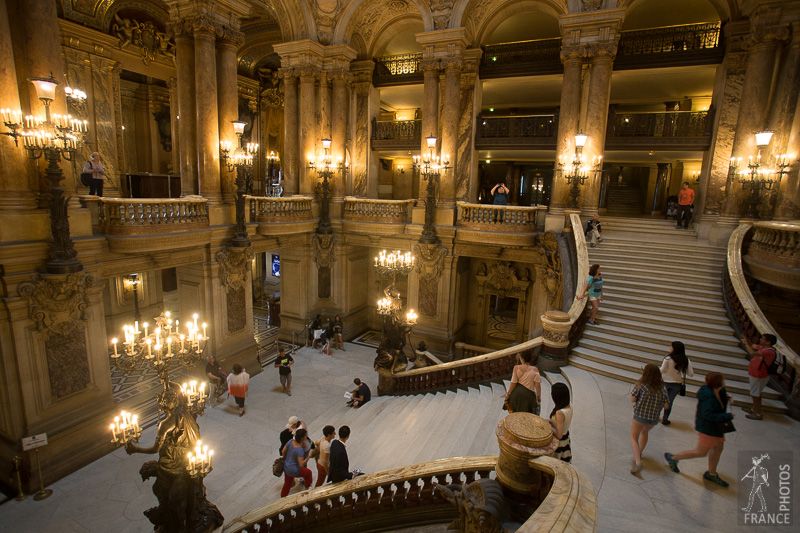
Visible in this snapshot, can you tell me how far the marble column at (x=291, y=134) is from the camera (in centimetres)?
1503

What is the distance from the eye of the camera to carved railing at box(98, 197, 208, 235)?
28.6ft

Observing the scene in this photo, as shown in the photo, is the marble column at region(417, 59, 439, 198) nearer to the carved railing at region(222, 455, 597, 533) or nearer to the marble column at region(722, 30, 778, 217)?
the marble column at region(722, 30, 778, 217)

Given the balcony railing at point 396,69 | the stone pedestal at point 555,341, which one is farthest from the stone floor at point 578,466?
the balcony railing at point 396,69

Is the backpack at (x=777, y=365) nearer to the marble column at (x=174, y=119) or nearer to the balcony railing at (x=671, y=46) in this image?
the balcony railing at (x=671, y=46)

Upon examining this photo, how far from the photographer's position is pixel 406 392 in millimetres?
10594

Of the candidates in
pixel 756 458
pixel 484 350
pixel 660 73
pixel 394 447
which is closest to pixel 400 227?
pixel 484 350

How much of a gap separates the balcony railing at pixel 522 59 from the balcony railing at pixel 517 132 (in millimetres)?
1548

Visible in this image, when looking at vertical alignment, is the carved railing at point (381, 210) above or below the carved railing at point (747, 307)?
above

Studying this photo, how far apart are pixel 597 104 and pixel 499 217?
431 centimetres

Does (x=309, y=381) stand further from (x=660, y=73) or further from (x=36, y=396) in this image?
(x=660, y=73)

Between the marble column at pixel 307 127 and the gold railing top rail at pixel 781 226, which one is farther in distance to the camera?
the marble column at pixel 307 127

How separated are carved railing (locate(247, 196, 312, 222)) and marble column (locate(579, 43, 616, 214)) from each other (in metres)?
9.27

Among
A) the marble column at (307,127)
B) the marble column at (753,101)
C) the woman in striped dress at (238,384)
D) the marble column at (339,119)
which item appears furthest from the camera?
the marble column at (339,119)

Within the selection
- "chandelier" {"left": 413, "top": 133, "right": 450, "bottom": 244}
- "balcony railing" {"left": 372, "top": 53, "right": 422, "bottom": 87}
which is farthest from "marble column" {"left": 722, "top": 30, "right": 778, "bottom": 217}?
"balcony railing" {"left": 372, "top": 53, "right": 422, "bottom": 87}
